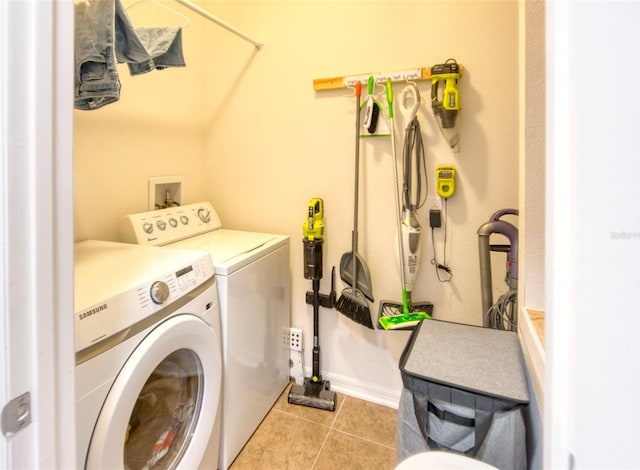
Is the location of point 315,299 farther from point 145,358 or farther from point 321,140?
point 145,358

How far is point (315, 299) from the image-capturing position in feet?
6.40

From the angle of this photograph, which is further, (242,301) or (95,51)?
(242,301)

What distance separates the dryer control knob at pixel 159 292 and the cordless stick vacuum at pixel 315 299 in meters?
0.90

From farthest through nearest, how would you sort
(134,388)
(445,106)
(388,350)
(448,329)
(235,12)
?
(235,12), (388,350), (445,106), (448,329), (134,388)

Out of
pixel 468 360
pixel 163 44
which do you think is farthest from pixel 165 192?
pixel 468 360

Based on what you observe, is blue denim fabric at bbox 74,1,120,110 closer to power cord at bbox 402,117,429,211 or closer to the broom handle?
the broom handle

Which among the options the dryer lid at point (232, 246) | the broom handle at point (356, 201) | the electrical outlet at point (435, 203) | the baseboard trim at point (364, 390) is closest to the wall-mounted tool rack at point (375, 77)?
the broom handle at point (356, 201)

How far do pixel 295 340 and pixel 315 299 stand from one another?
327mm
